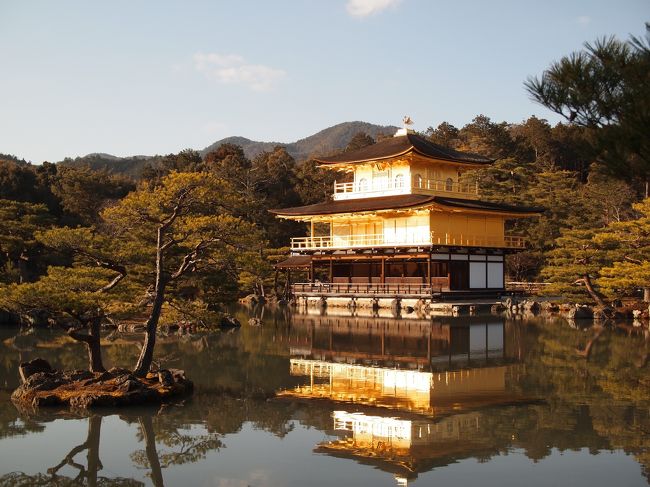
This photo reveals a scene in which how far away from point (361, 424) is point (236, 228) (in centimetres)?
495

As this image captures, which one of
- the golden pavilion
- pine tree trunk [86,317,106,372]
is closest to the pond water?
pine tree trunk [86,317,106,372]

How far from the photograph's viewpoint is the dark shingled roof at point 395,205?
1369 inches

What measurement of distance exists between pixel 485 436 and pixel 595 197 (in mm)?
36285

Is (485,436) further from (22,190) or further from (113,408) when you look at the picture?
(22,190)

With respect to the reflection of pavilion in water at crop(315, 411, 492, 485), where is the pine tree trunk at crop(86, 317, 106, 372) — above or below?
above

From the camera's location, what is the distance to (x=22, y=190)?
147 feet

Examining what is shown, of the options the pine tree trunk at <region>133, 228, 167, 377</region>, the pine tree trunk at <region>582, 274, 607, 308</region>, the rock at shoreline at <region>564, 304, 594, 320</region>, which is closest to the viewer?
the pine tree trunk at <region>133, 228, 167, 377</region>

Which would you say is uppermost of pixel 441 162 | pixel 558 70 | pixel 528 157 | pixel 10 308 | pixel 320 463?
pixel 528 157

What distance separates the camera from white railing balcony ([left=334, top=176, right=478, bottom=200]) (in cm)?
3856

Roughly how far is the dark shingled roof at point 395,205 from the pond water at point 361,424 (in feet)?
49.4

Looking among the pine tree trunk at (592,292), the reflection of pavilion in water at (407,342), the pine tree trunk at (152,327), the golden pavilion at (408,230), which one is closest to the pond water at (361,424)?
the reflection of pavilion in water at (407,342)

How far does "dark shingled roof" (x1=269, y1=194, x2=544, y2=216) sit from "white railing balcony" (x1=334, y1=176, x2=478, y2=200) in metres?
0.52

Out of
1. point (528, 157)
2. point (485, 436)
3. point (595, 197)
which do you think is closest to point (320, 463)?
point (485, 436)

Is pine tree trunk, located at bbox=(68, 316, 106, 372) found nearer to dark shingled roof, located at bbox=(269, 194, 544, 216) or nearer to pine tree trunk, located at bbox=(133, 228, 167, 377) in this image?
pine tree trunk, located at bbox=(133, 228, 167, 377)
